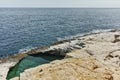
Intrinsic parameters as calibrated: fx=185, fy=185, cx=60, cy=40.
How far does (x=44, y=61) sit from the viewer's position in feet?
128

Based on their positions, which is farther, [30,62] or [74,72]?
[30,62]

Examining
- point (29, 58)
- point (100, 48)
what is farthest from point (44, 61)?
point (100, 48)

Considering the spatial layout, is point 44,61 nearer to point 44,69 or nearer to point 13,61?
point 13,61

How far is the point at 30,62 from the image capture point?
38.2m

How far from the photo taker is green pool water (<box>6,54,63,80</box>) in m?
33.3

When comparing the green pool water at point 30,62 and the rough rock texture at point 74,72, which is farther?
the green pool water at point 30,62

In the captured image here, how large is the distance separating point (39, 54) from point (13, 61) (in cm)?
685

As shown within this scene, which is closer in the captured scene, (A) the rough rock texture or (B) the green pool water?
(A) the rough rock texture

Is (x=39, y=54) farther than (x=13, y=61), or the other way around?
(x=39, y=54)

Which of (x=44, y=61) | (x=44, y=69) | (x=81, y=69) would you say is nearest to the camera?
(x=81, y=69)

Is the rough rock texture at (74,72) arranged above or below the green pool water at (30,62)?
above

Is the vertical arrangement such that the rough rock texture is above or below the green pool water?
above

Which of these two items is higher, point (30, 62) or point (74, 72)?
point (74, 72)

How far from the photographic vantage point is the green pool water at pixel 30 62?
109ft
